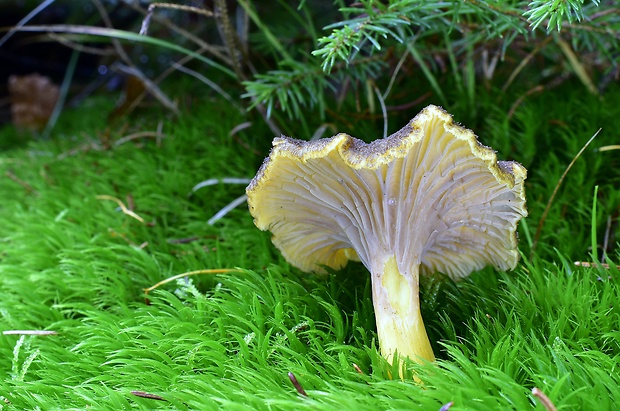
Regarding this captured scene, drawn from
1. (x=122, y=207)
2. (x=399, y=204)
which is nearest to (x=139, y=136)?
(x=122, y=207)

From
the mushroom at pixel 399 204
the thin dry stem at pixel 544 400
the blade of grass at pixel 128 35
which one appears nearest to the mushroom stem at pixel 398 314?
the mushroom at pixel 399 204

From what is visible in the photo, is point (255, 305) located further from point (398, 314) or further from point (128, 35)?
point (128, 35)

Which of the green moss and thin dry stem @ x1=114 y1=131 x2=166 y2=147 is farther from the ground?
thin dry stem @ x1=114 y1=131 x2=166 y2=147

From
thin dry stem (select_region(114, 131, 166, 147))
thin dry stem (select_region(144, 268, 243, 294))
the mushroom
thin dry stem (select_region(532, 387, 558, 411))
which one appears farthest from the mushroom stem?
thin dry stem (select_region(114, 131, 166, 147))

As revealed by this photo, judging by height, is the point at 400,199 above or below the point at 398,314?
above

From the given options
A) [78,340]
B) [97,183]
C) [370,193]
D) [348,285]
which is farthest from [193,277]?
[97,183]

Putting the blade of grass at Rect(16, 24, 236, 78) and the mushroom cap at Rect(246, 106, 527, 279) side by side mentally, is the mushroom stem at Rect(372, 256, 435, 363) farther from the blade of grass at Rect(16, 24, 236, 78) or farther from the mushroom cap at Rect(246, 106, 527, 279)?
the blade of grass at Rect(16, 24, 236, 78)

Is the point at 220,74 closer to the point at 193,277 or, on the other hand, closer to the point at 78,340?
the point at 193,277

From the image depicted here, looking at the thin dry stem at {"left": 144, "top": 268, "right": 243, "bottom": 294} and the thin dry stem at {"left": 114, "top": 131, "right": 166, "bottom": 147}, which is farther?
the thin dry stem at {"left": 114, "top": 131, "right": 166, "bottom": 147}
